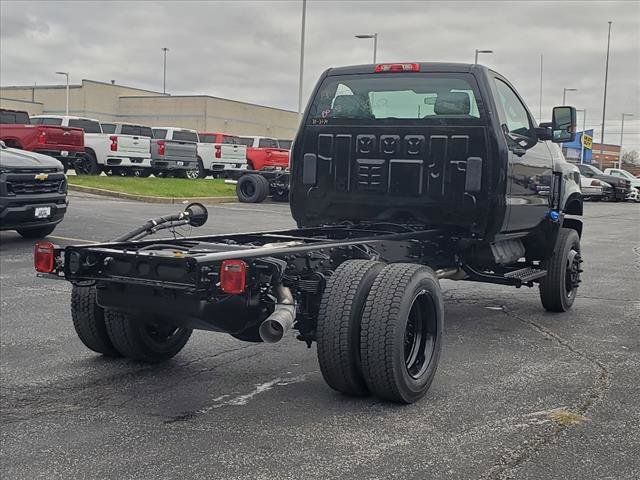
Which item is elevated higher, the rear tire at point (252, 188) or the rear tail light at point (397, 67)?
the rear tail light at point (397, 67)

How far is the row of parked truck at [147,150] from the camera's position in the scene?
2152cm

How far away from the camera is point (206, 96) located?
6347 cm

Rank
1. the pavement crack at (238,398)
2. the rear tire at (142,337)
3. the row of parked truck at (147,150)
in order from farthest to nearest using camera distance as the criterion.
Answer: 1. the row of parked truck at (147,150)
2. the rear tire at (142,337)
3. the pavement crack at (238,398)

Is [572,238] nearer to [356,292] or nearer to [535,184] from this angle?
[535,184]

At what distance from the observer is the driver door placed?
6.56 meters

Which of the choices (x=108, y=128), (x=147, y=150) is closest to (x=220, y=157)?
(x=147, y=150)

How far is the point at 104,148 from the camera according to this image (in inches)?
998

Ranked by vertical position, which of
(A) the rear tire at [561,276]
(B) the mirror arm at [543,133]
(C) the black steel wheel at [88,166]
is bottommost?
(A) the rear tire at [561,276]

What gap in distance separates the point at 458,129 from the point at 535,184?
45.5 inches

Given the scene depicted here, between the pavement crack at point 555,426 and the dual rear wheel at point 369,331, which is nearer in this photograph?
the pavement crack at point 555,426

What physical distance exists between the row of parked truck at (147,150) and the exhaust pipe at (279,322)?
1773 centimetres

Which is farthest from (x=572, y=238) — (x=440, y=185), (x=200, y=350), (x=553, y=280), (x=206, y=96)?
(x=206, y=96)

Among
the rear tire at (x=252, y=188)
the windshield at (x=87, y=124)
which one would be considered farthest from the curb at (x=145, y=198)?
the windshield at (x=87, y=124)

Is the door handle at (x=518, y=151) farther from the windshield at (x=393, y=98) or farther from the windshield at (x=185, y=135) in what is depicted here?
the windshield at (x=185, y=135)
